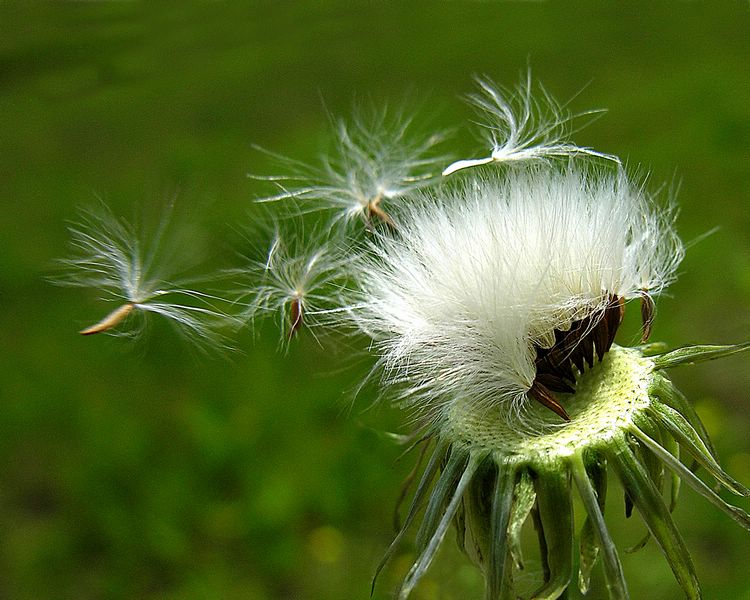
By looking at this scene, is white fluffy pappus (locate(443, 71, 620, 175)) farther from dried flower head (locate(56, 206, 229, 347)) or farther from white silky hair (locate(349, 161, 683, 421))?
dried flower head (locate(56, 206, 229, 347))

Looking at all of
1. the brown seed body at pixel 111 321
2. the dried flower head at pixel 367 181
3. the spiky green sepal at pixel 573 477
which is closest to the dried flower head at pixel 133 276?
the brown seed body at pixel 111 321

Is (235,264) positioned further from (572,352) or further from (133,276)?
(572,352)

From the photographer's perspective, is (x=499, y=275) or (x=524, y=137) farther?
(x=524, y=137)

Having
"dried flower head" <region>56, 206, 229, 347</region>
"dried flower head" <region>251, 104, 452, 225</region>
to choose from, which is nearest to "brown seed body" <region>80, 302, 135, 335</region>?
"dried flower head" <region>56, 206, 229, 347</region>

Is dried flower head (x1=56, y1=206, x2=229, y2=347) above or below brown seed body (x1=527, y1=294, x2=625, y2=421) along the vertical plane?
above

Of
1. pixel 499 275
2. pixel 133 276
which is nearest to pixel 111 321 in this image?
pixel 133 276

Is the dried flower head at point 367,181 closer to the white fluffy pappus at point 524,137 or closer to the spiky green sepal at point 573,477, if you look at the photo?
the white fluffy pappus at point 524,137
